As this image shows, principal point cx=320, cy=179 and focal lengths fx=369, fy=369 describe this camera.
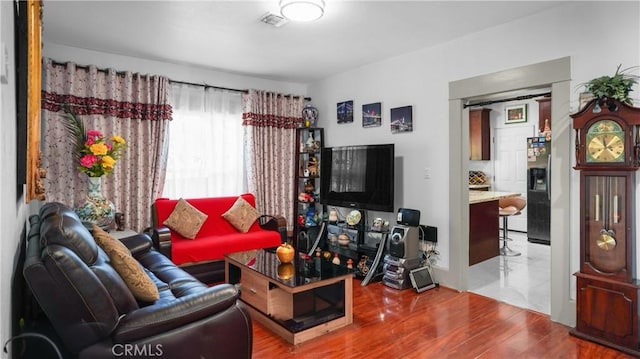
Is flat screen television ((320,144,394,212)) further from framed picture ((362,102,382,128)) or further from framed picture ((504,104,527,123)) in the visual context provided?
framed picture ((504,104,527,123))

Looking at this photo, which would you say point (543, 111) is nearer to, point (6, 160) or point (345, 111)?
point (345, 111)

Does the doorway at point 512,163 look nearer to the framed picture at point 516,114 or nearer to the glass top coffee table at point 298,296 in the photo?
the framed picture at point 516,114

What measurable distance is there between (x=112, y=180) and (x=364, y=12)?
3.19m

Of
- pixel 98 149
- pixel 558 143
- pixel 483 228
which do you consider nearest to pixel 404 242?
pixel 483 228

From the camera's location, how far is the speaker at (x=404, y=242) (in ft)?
12.6

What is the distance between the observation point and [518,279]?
413 centimetres

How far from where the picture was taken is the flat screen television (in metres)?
4.15

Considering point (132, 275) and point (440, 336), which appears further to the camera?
point (440, 336)

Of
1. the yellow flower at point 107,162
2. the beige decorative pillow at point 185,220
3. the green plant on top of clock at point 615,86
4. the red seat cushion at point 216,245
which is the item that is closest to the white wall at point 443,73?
the green plant on top of clock at point 615,86

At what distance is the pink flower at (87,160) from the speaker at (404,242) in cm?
309

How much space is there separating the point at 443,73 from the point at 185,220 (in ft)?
10.6

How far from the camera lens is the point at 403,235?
3.86 m

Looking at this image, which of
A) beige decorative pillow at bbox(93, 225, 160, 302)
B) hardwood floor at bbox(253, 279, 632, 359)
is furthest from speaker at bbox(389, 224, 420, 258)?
beige decorative pillow at bbox(93, 225, 160, 302)

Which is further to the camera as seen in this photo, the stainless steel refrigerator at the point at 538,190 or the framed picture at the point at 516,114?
the framed picture at the point at 516,114
